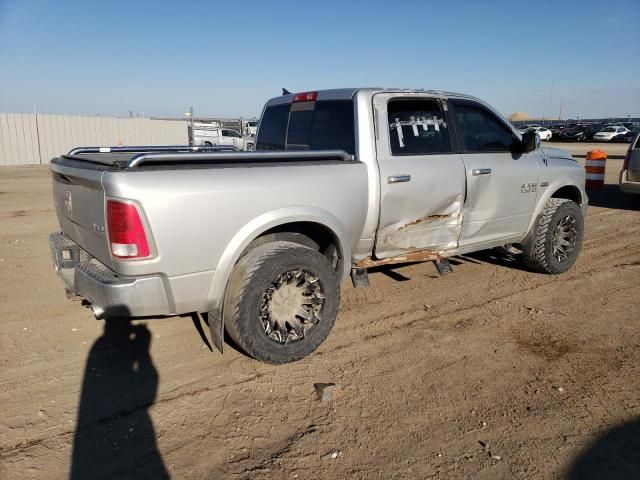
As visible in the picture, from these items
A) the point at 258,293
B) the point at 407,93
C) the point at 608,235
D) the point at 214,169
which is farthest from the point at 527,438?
the point at 608,235

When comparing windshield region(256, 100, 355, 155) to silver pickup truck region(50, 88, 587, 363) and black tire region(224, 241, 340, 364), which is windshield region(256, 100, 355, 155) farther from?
black tire region(224, 241, 340, 364)

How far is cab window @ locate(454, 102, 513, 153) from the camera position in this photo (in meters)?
4.79

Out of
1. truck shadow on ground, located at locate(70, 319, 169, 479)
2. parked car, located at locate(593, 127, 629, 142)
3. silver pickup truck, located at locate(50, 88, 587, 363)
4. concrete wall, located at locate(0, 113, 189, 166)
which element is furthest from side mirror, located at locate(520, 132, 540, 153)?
parked car, located at locate(593, 127, 629, 142)

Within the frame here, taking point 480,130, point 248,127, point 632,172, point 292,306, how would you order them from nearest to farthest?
point 292,306, point 480,130, point 632,172, point 248,127

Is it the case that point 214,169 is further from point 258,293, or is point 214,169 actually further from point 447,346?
point 447,346

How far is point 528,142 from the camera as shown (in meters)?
5.06

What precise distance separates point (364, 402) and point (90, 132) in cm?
2447

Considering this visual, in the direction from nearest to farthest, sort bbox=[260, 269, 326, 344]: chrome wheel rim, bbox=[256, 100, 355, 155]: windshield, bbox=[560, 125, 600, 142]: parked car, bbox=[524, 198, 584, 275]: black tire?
bbox=[260, 269, 326, 344]: chrome wheel rim → bbox=[256, 100, 355, 155]: windshield → bbox=[524, 198, 584, 275]: black tire → bbox=[560, 125, 600, 142]: parked car

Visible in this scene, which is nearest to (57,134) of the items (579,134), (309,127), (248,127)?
(248,127)

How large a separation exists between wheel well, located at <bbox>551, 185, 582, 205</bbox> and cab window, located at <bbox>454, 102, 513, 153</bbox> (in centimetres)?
112

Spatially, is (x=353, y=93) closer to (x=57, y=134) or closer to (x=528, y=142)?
(x=528, y=142)

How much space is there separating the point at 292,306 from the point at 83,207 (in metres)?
1.56

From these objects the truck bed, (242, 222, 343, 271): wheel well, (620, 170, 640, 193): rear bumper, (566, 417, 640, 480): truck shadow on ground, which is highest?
the truck bed

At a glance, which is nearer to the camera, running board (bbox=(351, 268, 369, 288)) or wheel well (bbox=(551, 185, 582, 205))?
running board (bbox=(351, 268, 369, 288))
